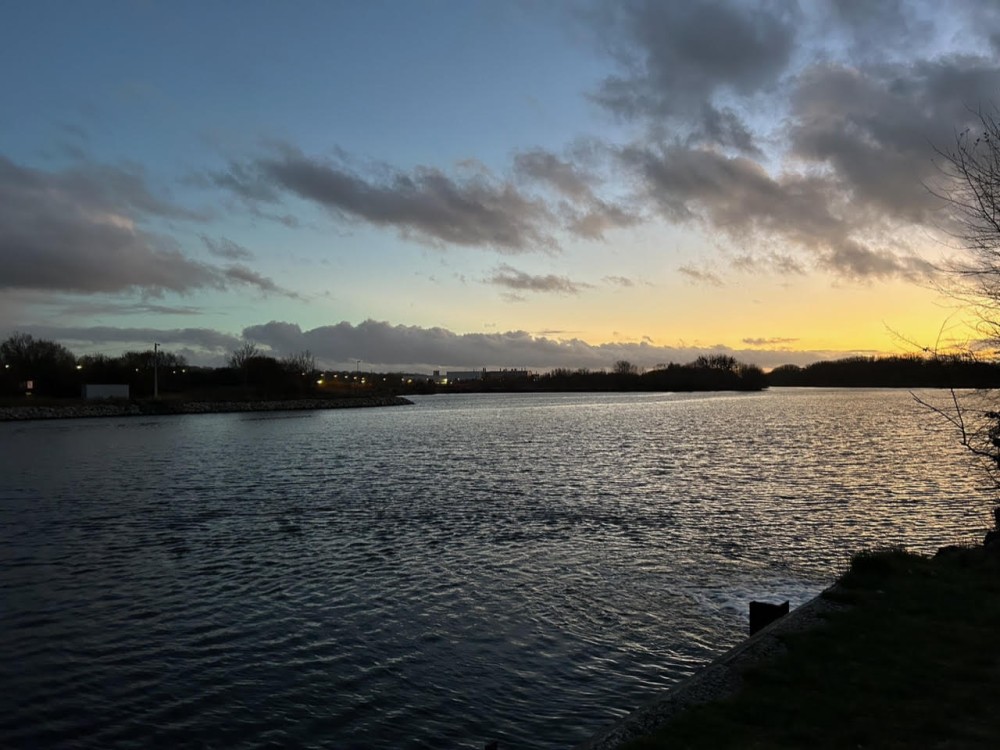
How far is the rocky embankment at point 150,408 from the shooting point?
9550cm

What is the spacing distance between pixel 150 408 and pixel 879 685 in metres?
118

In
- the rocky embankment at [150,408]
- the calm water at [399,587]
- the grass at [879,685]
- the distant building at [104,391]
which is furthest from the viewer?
A: the distant building at [104,391]

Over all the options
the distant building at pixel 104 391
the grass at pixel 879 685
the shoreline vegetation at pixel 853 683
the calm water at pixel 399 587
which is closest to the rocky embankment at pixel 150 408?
the distant building at pixel 104 391

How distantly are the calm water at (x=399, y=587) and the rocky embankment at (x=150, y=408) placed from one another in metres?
70.6

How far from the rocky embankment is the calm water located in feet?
232

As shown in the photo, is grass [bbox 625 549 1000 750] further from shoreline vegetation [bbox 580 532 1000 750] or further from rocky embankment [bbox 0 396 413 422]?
rocky embankment [bbox 0 396 413 422]

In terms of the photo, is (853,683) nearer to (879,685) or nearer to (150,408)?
(879,685)

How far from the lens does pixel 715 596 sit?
14.2m

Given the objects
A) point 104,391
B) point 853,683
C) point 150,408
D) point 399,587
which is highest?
point 104,391

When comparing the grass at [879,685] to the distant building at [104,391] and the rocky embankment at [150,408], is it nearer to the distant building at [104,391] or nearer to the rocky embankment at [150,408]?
the rocky embankment at [150,408]

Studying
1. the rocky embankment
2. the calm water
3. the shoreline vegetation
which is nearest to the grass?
the shoreline vegetation

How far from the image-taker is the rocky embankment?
95.5 metres

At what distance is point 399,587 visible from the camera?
15.2 m

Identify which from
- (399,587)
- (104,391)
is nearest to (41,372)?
(104,391)
